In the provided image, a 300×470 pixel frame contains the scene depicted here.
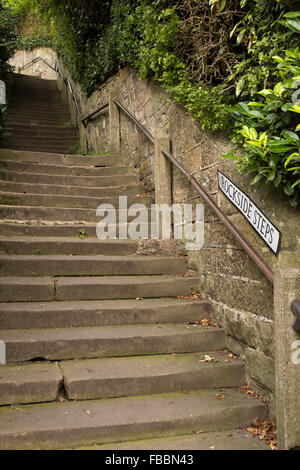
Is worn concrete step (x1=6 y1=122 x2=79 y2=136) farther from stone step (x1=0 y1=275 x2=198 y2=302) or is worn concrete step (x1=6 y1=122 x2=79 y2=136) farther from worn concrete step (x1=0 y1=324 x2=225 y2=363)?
worn concrete step (x1=0 y1=324 x2=225 y2=363)

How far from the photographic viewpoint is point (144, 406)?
2.49m

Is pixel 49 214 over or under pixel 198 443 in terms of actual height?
over

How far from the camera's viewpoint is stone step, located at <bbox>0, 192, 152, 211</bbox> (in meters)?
4.88

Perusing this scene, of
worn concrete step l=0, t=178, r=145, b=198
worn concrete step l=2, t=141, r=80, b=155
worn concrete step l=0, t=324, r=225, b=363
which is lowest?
worn concrete step l=0, t=324, r=225, b=363

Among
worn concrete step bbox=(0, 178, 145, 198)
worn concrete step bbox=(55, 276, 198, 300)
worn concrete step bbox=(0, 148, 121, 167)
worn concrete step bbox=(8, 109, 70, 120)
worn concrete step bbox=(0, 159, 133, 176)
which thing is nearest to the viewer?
worn concrete step bbox=(55, 276, 198, 300)

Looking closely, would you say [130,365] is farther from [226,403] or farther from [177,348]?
[226,403]

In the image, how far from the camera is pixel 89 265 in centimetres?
375

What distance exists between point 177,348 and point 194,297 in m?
0.70

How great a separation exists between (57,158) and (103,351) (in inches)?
162

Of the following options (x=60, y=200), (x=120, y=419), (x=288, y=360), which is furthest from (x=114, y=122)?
(x=288, y=360)

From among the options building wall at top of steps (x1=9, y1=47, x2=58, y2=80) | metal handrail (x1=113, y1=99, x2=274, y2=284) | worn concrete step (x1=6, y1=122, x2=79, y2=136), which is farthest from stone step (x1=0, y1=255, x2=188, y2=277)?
building wall at top of steps (x1=9, y1=47, x2=58, y2=80)

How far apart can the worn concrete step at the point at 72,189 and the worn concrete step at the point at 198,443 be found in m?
3.61

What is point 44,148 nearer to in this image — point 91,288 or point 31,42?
point 91,288

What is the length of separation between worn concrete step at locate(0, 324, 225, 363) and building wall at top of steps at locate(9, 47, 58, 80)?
14966 mm
